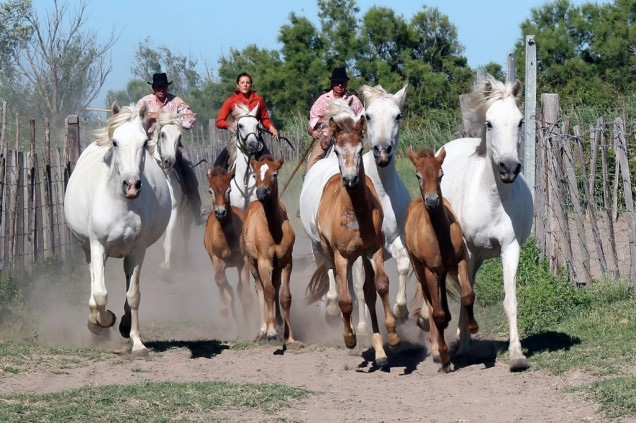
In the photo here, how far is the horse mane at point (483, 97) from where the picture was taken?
931 centimetres

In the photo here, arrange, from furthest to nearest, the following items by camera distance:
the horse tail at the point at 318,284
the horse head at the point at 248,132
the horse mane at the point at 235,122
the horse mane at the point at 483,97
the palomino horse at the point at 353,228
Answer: the horse mane at the point at 235,122, the horse head at the point at 248,132, the horse tail at the point at 318,284, the horse mane at the point at 483,97, the palomino horse at the point at 353,228

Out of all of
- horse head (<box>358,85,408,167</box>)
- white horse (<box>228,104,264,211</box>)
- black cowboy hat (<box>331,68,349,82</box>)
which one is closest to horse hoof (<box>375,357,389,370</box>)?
horse head (<box>358,85,408,167</box>)

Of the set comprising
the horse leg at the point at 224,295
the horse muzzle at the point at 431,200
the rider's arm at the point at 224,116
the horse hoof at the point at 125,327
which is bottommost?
the horse hoof at the point at 125,327

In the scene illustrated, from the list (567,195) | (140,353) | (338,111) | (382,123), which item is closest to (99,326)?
(140,353)

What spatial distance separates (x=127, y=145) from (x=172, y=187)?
5.13 m

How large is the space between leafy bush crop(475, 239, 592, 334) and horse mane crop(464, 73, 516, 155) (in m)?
1.94

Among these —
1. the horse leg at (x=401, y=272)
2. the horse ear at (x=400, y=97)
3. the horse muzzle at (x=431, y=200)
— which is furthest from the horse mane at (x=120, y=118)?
the horse muzzle at (x=431, y=200)

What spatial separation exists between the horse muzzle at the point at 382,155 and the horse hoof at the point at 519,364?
1.99 m

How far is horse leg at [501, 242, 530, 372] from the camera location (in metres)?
8.70

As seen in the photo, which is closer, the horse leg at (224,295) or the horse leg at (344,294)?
the horse leg at (344,294)

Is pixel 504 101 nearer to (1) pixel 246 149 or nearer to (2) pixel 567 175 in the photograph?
(2) pixel 567 175

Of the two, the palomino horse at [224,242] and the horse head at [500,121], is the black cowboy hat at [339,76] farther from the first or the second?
the horse head at [500,121]

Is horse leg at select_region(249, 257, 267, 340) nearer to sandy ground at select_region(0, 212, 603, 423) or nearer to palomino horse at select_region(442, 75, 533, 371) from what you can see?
sandy ground at select_region(0, 212, 603, 423)

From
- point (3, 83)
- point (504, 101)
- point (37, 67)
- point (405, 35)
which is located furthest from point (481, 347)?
point (3, 83)
